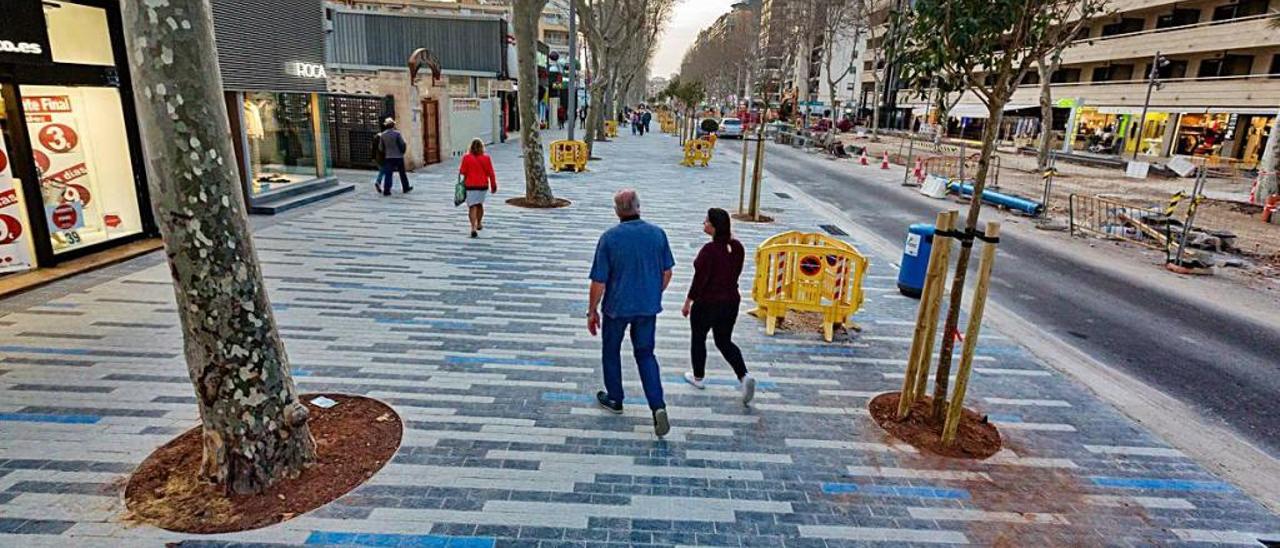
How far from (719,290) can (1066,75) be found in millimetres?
55589

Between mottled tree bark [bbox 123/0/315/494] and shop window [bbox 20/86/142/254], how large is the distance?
6454mm

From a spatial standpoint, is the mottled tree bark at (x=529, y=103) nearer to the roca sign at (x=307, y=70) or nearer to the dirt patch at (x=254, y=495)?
the roca sign at (x=307, y=70)

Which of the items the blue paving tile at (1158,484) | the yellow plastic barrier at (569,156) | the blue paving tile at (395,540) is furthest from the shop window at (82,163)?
the yellow plastic barrier at (569,156)

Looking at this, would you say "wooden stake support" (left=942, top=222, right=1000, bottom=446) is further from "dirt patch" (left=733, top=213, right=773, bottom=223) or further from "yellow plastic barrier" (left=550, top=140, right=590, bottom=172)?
"yellow plastic barrier" (left=550, top=140, right=590, bottom=172)

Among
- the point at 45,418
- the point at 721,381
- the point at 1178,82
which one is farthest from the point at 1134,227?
the point at 1178,82

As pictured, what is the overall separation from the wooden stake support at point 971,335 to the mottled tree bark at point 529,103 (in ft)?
34.4

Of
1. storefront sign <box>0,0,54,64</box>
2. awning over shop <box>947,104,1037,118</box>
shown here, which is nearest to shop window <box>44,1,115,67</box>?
storefront sign <box>0,0,54,64</box>

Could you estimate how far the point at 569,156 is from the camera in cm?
2125

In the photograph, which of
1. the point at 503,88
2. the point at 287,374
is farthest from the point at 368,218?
the point at 503,88

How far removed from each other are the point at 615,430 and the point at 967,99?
59799 mm

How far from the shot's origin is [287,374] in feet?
12.9

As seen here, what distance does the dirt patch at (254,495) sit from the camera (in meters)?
3.56

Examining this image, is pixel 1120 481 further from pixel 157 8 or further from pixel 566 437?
pixel 157 8

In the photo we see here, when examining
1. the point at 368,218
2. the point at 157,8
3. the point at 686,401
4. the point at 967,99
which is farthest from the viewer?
the point at 967,99
